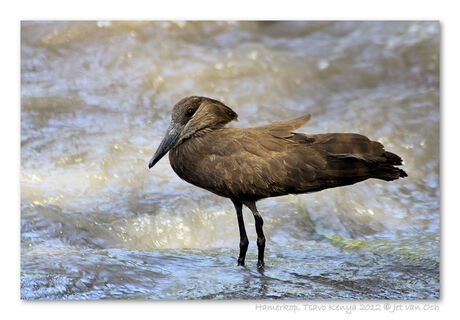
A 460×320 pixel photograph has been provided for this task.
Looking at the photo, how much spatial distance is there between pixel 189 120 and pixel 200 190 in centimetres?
117

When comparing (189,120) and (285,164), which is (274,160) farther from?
(189,120)

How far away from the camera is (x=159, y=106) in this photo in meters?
4.96

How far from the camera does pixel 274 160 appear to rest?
3162 mm

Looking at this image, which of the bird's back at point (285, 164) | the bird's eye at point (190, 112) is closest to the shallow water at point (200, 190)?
the bird's back at point (285, 164)

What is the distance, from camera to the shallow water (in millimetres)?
3383

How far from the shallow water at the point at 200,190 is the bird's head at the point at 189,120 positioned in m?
0.59

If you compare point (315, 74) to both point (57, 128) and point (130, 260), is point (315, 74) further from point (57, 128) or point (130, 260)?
point (130, 260)

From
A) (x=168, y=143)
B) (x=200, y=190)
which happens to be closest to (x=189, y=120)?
(x=168, y=143)

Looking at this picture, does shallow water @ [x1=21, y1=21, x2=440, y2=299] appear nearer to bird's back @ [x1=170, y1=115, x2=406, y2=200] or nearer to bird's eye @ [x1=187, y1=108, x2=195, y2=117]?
bird's back @ [x1=170, y1=115, x2=406, y2=200]

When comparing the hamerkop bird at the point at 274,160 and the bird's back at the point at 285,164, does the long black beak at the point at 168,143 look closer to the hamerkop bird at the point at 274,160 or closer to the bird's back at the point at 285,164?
the hamerkop bird at the point at 274,160

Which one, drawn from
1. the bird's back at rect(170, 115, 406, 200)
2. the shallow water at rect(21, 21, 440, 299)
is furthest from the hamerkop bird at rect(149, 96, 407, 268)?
the shallow water at rect(21, 21, 440, 299)

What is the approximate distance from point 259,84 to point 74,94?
1.33 metres
